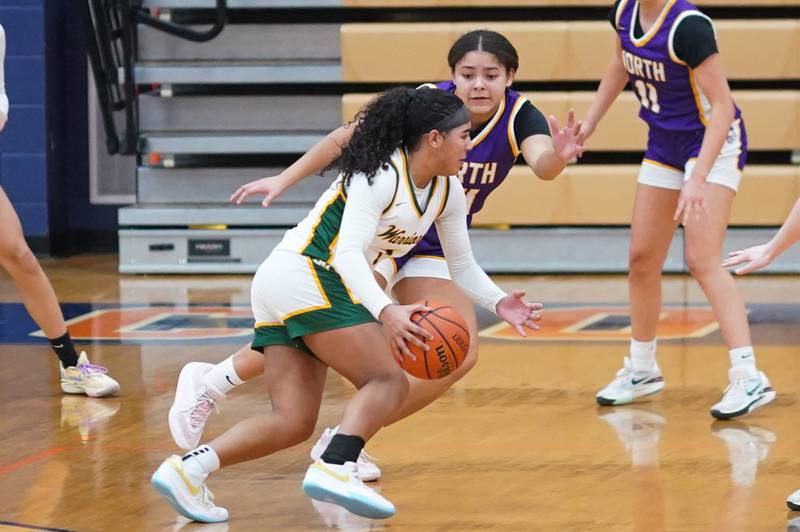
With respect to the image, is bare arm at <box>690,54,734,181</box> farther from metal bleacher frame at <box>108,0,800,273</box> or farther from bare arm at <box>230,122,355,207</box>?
metal bleacher frame at <box>108,0,800,273</box>

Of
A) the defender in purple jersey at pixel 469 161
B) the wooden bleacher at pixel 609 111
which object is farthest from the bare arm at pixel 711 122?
the wooden bleacher at pixel 609 111

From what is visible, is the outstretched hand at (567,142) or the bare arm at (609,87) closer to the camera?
the outstretched hand at (567,142)

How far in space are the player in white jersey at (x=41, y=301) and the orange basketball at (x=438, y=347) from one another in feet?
6.96

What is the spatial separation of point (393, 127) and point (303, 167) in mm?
671

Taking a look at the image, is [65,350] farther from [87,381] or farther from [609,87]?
[609,87]

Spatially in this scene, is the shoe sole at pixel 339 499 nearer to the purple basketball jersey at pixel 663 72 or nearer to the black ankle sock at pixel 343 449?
the black ankle sock at pixel 343 449

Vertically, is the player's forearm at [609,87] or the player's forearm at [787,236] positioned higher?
the player's forearm at [609,87]

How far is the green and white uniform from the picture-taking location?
143 inches

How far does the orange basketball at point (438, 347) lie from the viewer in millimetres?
3576

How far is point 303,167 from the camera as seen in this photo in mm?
4398

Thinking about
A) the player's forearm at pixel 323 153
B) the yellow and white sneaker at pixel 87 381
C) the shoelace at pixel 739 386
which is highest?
the player's forearm at pixel 323 153

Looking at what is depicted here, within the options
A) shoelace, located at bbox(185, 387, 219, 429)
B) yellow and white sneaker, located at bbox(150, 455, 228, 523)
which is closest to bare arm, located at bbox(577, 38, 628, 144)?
shoelace, located at bbox(185, 387, 219, 429)

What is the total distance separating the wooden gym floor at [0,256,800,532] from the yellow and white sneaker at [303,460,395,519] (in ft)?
0.47

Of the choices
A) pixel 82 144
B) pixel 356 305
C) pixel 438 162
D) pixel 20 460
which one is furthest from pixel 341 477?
pixel 82 144
